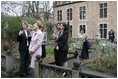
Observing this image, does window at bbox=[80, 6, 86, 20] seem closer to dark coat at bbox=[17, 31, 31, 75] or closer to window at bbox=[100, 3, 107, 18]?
window at bbox=[100, 3, 107, 18]

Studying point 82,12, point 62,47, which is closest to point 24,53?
point 62,47

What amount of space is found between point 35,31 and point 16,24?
4.21m

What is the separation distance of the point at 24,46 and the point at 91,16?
882 inches

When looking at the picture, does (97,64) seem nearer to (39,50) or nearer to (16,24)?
(39,50)

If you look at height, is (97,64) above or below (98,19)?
below

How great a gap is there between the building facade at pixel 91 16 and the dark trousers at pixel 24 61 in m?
17.8

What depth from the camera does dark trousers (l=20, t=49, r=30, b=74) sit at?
21.4 ft

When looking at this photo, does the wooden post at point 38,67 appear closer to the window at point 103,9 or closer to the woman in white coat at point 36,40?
the woman in white coat at point 36,40

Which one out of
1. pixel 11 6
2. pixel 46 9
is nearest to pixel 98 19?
pixel 46 9

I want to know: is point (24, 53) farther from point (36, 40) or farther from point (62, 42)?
point (62, 42)

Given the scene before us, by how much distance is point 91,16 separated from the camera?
2816 cm

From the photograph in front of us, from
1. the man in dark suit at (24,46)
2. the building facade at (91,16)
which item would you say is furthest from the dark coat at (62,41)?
the building facade at (91,16)

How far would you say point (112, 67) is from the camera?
7242 mm

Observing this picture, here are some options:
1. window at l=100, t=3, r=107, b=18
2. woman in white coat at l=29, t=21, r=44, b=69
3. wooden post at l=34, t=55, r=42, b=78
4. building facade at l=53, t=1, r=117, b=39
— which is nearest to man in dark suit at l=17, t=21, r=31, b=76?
woman in white coat at l=29, t=21, r=44, b=69
